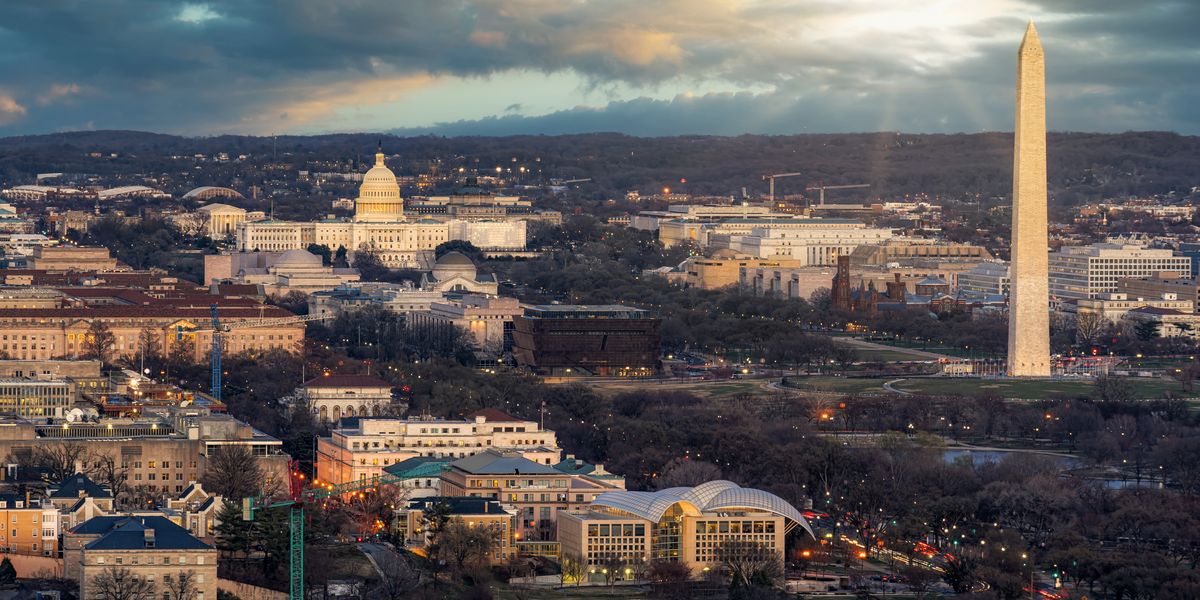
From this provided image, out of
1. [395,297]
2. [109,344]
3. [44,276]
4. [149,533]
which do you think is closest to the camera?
[149,533]

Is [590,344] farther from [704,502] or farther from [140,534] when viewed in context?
[140,534]

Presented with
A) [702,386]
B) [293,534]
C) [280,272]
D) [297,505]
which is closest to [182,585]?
[293,534]

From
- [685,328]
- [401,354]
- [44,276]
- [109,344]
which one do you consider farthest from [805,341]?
[44,276]

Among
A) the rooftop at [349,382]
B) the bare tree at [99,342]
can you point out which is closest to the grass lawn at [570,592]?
the rooftop at [349,382]

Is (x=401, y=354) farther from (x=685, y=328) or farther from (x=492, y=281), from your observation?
(x=492, y=281)

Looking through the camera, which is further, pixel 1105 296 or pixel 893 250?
pixel 893 250

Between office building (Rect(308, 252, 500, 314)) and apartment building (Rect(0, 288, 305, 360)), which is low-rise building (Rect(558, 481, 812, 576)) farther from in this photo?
office building (Rect(308, 252, 500, 314))

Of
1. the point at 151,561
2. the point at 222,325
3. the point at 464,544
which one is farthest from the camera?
the point at 222,325
